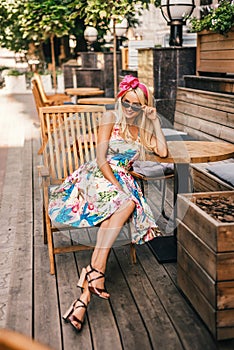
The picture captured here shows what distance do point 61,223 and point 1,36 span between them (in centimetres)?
1722

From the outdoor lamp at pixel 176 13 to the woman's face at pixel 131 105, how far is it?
3.35 m

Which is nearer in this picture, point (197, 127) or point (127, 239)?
point (127, 239)

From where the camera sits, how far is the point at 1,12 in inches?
582

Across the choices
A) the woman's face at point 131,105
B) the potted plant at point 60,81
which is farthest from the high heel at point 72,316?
the potted plant at point 60,81

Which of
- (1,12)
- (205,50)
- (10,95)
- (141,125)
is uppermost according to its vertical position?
(1,12)

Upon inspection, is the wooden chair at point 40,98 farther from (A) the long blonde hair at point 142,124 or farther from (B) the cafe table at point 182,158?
(A) the long blonde hair at point 142,124

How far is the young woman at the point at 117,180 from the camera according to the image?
2.73m

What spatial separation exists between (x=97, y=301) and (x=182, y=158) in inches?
36.0

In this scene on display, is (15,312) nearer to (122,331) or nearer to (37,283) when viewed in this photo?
(37,283)

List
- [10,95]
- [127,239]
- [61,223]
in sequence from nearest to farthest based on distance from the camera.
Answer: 1. [61,223]
2. [127,239]
3. [10,95]

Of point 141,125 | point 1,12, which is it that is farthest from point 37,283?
point 1,12

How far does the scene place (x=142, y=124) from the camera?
117 inches

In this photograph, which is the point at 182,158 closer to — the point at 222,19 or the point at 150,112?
the point at 150,112

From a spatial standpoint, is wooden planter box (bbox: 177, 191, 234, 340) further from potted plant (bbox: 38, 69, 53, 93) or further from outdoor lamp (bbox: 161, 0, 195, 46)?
potted plant (bbox: 38, 69, 53, 93)
